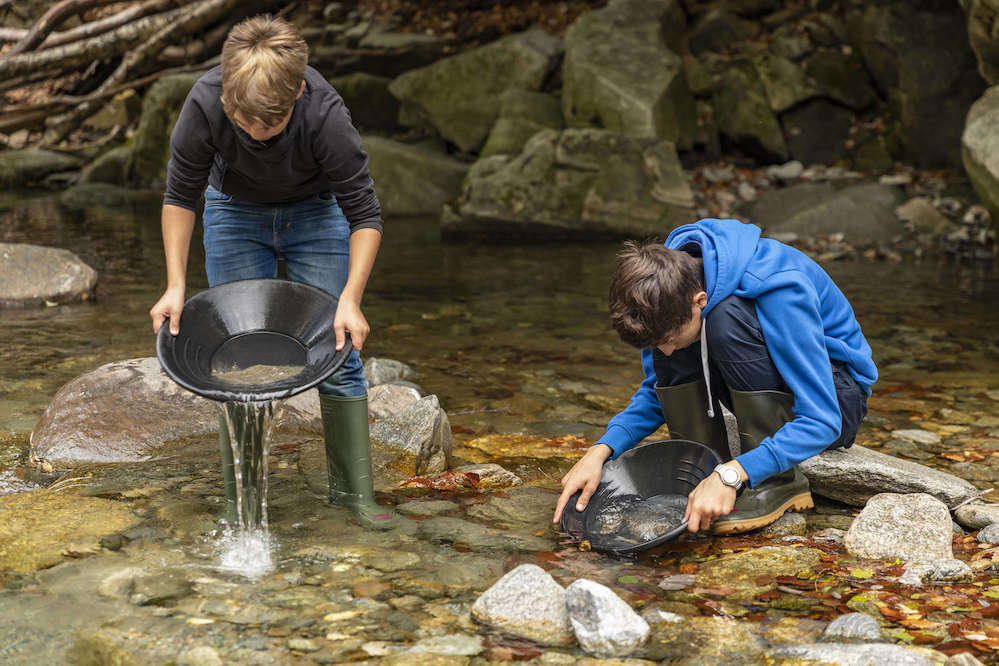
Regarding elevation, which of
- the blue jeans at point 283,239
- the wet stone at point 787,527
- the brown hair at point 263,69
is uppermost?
the brown hair at point 263,69

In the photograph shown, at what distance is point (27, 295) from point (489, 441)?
3.76 metres

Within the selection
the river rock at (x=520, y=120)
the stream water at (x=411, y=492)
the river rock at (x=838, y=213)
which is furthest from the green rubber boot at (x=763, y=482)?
the river rock at (x=520, y=120)

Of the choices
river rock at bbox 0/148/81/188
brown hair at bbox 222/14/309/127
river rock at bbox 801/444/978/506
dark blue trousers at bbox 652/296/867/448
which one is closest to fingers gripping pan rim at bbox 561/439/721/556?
dark blue trousers at bbox 652/296/867/448

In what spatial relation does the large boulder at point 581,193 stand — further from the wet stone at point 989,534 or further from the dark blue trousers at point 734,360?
the wet stone at point 989,534

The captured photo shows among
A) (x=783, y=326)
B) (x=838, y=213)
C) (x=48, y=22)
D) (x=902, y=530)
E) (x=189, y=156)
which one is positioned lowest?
(x=902, y=530)

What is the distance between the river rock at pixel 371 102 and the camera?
12.0 m

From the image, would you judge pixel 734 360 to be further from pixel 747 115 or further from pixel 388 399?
pixel 747 115

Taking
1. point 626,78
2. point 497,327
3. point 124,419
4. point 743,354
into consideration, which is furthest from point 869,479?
point 626,78

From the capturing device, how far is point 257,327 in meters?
2.80

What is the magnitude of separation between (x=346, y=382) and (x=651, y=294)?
95cm

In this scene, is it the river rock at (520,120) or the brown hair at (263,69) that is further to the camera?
the river rock at (520,120)

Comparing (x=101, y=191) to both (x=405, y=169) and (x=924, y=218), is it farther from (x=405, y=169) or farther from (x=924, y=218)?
(x=924, y=218)

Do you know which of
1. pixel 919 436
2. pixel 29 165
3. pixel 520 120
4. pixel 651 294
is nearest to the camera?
pixel 651 294

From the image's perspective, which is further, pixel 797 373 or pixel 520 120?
pixel 520 120
